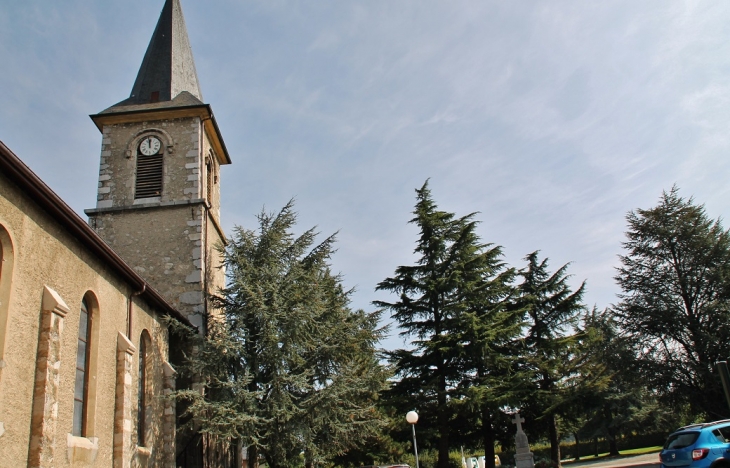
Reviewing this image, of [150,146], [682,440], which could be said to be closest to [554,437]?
[682,440]

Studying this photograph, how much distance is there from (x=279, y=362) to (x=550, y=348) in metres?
14.1

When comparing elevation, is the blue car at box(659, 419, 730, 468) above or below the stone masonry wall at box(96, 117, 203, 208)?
below

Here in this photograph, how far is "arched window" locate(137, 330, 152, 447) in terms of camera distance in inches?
505

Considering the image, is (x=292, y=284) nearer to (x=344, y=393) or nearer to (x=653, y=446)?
(x=344, y=393)

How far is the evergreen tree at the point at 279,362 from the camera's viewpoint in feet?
44.7

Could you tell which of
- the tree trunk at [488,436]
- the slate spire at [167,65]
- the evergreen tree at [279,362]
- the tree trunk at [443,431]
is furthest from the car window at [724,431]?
the slate spire at [167,65]

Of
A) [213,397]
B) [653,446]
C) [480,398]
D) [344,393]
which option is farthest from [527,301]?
[653,446]

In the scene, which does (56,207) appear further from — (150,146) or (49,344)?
(150,146)

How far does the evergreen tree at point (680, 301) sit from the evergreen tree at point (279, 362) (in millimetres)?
13830

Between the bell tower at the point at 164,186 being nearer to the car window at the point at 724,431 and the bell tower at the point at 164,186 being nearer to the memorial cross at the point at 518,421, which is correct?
the memorial cross at the point at 518,421

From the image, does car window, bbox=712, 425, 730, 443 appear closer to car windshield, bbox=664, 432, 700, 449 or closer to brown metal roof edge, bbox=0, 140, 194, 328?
car windshield, bbox=664, 432, 700, 449

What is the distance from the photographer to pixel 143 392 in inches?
516

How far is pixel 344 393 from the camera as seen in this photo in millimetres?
14219

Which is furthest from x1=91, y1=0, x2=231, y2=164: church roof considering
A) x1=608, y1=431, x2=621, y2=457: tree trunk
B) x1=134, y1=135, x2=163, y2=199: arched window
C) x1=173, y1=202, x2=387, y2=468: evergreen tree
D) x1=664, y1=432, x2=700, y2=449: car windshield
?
x1=608, y1=431, x2=621, y2=457: tree trunk
